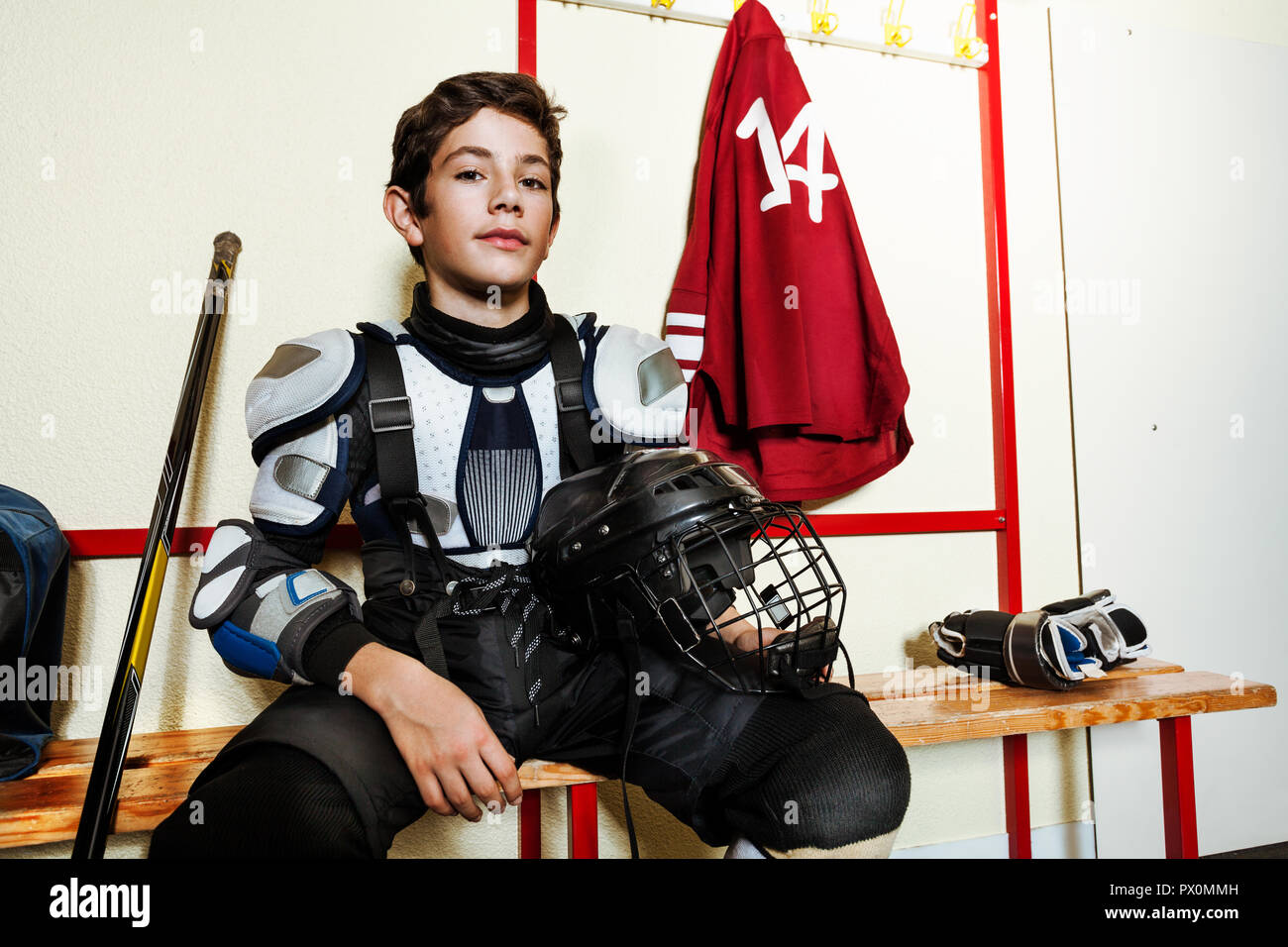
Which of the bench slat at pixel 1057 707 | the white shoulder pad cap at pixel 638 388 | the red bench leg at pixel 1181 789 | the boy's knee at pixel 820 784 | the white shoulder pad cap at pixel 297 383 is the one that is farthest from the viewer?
the red bench leg at pixel 1181 789

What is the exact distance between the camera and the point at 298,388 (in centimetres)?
93

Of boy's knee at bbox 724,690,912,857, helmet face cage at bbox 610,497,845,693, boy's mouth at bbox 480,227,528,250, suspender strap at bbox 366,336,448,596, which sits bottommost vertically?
boy's knee at bbox 724,690,912,857

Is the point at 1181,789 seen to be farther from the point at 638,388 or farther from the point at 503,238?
the point at 503,238

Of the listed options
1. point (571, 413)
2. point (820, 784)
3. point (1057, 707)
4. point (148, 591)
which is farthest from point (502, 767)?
point (1057, 707)

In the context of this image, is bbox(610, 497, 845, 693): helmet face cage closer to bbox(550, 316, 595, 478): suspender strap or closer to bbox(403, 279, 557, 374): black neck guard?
bbox(550, 316, 595, 478): suspender strap

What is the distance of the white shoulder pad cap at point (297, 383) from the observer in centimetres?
93

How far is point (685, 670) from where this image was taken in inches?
38.1

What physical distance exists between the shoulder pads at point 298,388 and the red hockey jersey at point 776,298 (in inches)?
26.2

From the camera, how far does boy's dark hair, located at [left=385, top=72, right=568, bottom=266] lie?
1058 millimetres

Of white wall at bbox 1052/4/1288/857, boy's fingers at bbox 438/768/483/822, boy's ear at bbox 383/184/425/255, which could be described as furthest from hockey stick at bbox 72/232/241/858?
white wall at bbox 1052/4/1288/857

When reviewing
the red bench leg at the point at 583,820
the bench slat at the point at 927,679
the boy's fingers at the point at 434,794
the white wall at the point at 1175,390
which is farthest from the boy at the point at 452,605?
the white wall at the point at 1175,390

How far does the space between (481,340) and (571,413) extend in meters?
0.15

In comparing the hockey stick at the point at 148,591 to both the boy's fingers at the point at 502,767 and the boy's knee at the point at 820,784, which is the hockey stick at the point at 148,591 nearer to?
the boy's fingers at the point at 502,767
